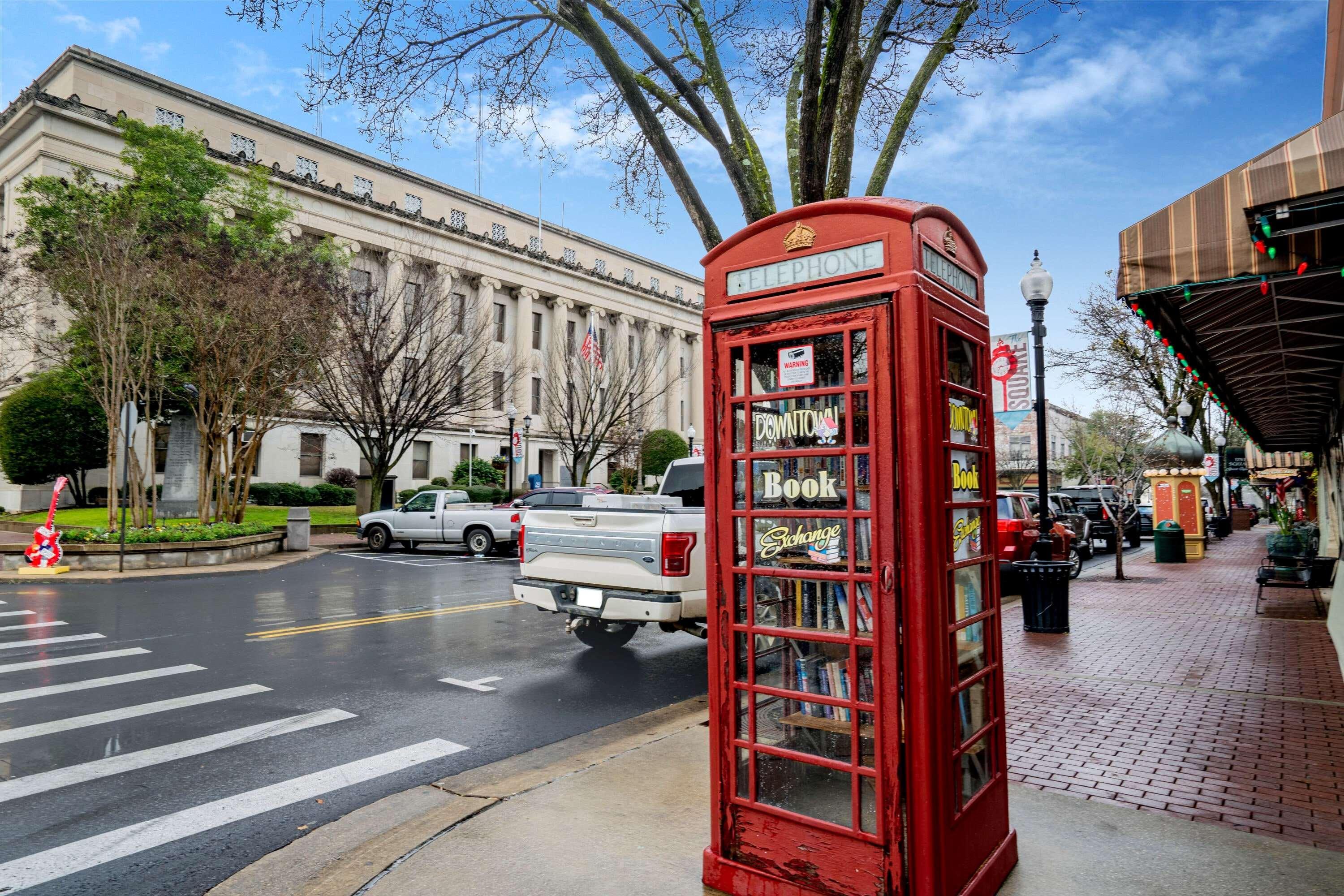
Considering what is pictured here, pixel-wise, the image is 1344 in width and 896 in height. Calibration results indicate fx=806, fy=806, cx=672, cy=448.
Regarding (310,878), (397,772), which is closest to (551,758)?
(397,772)


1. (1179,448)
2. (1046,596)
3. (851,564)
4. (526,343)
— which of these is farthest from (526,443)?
(851,564)

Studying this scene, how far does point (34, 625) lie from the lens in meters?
10.6

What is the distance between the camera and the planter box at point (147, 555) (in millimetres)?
16891

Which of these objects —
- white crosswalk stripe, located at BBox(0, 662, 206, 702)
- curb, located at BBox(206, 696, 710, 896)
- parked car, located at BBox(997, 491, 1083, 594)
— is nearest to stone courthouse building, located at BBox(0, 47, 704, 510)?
parked car, located at BBox(997, 491, 1083, 594)

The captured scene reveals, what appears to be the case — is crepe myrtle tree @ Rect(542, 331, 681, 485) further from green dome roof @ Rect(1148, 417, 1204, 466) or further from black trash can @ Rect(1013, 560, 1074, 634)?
black trash can @ Rect(1013, 560, 1074, 634)

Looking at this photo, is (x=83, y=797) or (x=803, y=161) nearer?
(x=83, y=797)

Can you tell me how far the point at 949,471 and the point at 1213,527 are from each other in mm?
39572

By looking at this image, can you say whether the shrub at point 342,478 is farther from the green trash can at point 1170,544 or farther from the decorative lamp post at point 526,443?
the green trash can at point 1170,544

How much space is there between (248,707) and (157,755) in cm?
126

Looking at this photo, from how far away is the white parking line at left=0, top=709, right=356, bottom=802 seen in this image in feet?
16.5

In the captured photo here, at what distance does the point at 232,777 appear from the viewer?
519 centimetres

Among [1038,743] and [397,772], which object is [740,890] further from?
[1038,743]

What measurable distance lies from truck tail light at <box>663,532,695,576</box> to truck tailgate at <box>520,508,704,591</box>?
0.04 m

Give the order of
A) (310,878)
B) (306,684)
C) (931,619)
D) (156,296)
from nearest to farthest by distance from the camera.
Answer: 1. (931,619)
2. (310,878)
3. (306,684)
4. (156,296)
